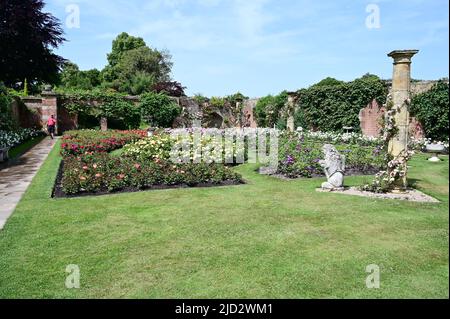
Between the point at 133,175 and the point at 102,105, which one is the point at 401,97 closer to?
the point at 133,175

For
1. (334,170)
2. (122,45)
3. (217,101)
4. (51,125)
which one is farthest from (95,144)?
(122,45)

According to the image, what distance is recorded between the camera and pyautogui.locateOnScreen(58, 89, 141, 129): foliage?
22.2 meters

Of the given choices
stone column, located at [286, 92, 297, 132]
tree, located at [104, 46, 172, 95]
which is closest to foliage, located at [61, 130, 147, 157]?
stone column, located at [286, 92, 297, 132]

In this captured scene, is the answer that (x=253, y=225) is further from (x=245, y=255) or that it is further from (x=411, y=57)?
(x=411, y=57)

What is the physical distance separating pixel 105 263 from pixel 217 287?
4.18 ft

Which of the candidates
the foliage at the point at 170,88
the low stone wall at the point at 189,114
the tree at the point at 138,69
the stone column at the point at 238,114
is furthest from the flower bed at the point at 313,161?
the tree at the point at 138,69

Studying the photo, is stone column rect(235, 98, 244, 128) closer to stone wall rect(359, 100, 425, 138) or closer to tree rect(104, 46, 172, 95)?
stone wall rect(359, 100, 425, 138)

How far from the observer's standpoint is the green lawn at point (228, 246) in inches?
122

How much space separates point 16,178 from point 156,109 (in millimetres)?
15755

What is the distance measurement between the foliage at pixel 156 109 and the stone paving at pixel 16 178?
10.5m

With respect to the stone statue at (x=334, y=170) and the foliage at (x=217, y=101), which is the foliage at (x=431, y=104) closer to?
the stone statue at (x=334, y=170)

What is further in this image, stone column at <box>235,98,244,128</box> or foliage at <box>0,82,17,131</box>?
stone column at <box>235,98,244,128</box>

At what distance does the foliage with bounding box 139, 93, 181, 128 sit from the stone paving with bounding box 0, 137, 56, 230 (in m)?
10.5
